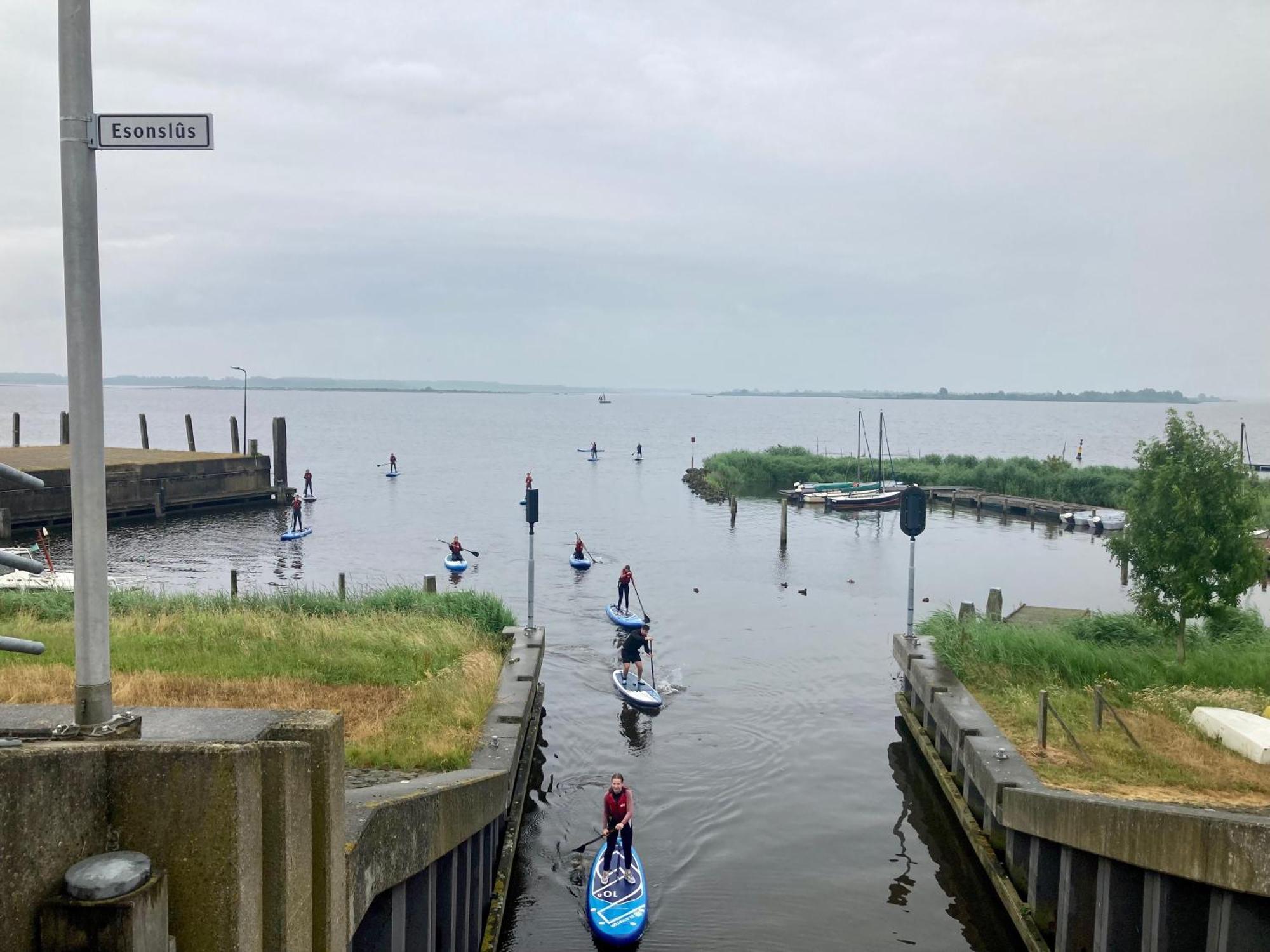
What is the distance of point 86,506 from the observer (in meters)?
Answer: 6.47

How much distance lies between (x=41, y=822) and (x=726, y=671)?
24056mm

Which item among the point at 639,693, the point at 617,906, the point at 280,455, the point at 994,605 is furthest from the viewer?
the point at 280,455

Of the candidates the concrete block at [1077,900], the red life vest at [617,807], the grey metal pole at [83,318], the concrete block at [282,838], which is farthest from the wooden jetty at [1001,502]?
the grey metal pole at [83,318]

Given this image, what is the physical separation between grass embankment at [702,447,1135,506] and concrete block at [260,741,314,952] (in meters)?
69.0

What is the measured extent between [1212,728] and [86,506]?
1581 centimetres

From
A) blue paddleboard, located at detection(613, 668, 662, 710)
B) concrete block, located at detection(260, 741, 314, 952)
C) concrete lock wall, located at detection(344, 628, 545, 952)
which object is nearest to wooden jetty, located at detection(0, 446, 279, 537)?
blue paddleboard, located at detection(613, 668, 662, 710)

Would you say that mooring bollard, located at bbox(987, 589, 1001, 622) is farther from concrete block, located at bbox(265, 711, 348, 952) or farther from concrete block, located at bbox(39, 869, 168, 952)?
concrete block, located at bbox(39, 869, 168, 952)

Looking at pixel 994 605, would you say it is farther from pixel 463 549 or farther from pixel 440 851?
pixel 463 549

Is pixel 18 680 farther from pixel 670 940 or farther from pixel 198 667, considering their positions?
pixel 670 940

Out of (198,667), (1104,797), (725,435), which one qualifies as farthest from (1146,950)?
(725,435)

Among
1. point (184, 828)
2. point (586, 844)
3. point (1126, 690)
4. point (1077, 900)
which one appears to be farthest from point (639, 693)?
point (184, 828)

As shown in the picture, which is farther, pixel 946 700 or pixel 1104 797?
pixel 946 700

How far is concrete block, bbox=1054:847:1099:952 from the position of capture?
12.5 m

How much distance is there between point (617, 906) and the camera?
14281mm
